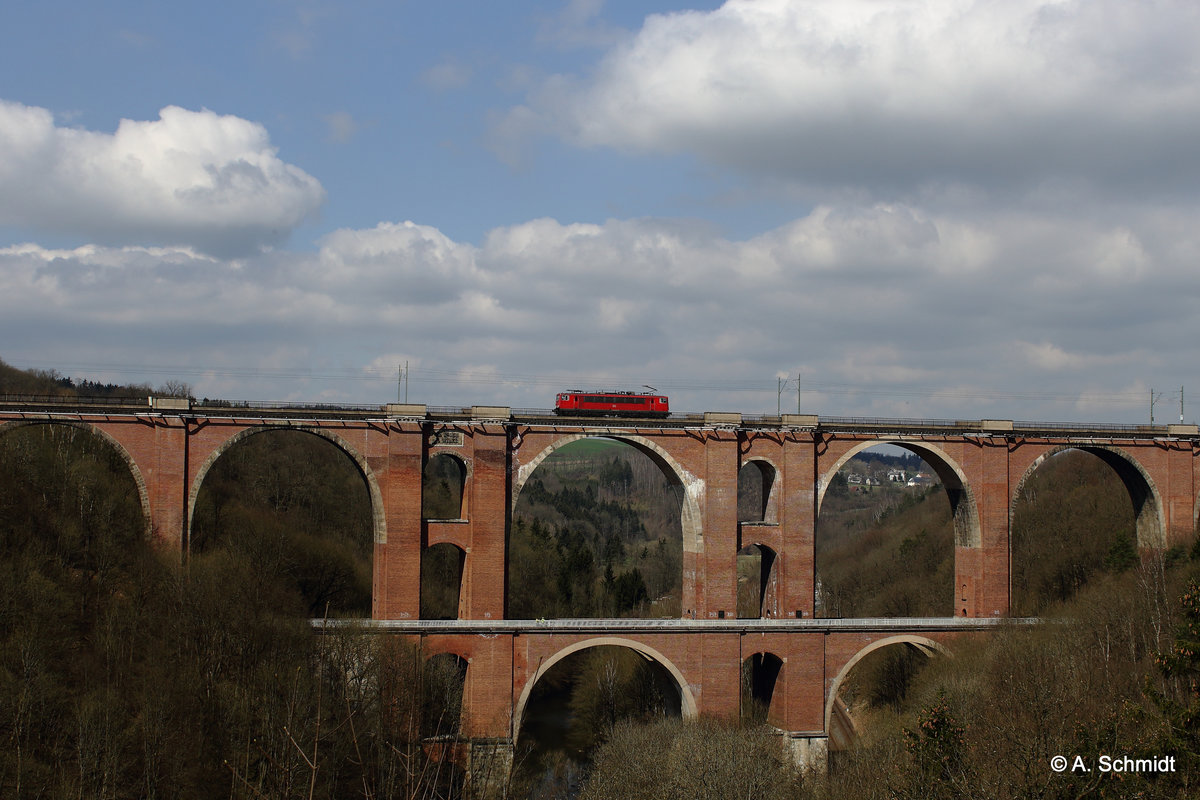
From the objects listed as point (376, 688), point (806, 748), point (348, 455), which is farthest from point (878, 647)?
point (348, 455)

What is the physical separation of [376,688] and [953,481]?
2446 centimetres

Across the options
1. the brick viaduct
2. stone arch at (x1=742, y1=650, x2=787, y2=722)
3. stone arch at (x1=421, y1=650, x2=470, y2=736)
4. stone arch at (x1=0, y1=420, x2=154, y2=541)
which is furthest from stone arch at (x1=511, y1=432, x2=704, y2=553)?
stone arch at (x1=0, y1=420, x2=154, y2=541)

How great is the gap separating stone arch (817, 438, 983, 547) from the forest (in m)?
4.48

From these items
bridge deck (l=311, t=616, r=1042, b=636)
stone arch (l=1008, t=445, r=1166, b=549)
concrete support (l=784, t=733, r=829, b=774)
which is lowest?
concrete support (l=784, t=733, r=829, b=774)

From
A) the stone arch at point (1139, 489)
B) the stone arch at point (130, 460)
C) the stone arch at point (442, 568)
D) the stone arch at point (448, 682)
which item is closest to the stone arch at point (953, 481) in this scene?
the stone arch at point (1139, 489)

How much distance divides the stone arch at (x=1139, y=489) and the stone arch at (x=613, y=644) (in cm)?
1588

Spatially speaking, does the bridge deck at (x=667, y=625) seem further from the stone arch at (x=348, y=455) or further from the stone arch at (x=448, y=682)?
the stone arch at (x=348, y=455)

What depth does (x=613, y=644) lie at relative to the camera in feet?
114

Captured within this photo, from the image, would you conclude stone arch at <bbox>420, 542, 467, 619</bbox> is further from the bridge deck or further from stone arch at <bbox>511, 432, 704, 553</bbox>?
stone arch at <bbox>511, 432, 704, 553</bbox>

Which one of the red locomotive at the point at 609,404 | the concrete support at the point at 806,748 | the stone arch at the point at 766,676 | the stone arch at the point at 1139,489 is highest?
the red locomotive at the point at 609,404

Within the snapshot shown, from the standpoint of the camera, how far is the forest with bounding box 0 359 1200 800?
20.1 metres

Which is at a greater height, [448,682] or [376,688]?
[376,688]

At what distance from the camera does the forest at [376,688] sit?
20062 millimetres

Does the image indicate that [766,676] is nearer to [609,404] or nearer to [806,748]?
[806,748]
